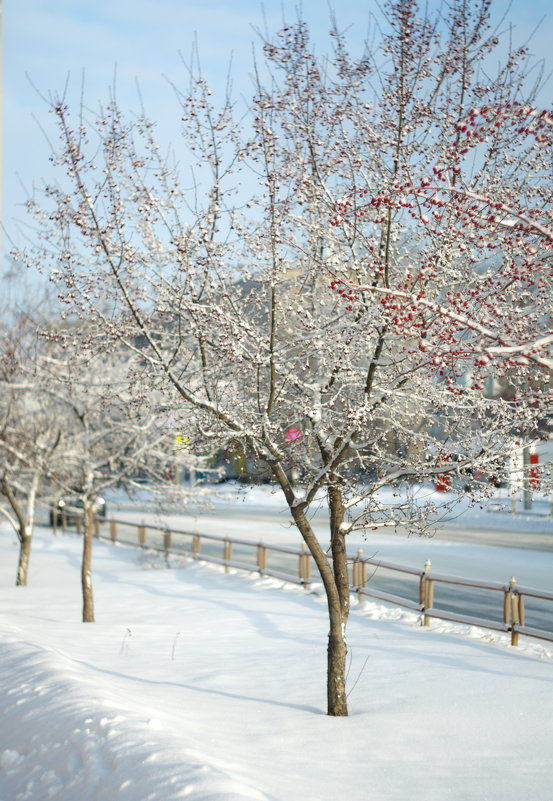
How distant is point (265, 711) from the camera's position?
347 inches

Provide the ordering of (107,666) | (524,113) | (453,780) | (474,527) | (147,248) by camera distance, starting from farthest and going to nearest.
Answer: (474,527) → (107,666) → (147,248) → (453,780) → (524,113)

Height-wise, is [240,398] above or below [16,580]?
above

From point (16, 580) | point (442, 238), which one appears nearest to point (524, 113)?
point (442, 238)

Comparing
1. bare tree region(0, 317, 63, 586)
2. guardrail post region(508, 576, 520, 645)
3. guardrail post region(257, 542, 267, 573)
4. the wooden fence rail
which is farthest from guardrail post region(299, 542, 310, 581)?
guardrail post region(508, 576, 520, 645)

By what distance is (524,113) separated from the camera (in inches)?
188

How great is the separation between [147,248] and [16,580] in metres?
13.8

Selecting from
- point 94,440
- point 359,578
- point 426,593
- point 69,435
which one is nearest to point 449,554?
point 359,578

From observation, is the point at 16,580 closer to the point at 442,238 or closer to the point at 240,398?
the point at 240,398

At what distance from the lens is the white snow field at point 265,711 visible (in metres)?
6.10

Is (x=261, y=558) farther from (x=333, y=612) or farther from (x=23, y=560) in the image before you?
(x=333, y=612)

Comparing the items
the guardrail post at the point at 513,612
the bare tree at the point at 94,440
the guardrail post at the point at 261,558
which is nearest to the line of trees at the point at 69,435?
the bare tree at the point at 94,440

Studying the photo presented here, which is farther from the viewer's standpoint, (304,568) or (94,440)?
(94,440)

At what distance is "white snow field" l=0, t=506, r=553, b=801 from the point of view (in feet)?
20.0

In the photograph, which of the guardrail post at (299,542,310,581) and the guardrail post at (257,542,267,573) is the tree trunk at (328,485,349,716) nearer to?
the guardrail post at (299,542,310,581)
